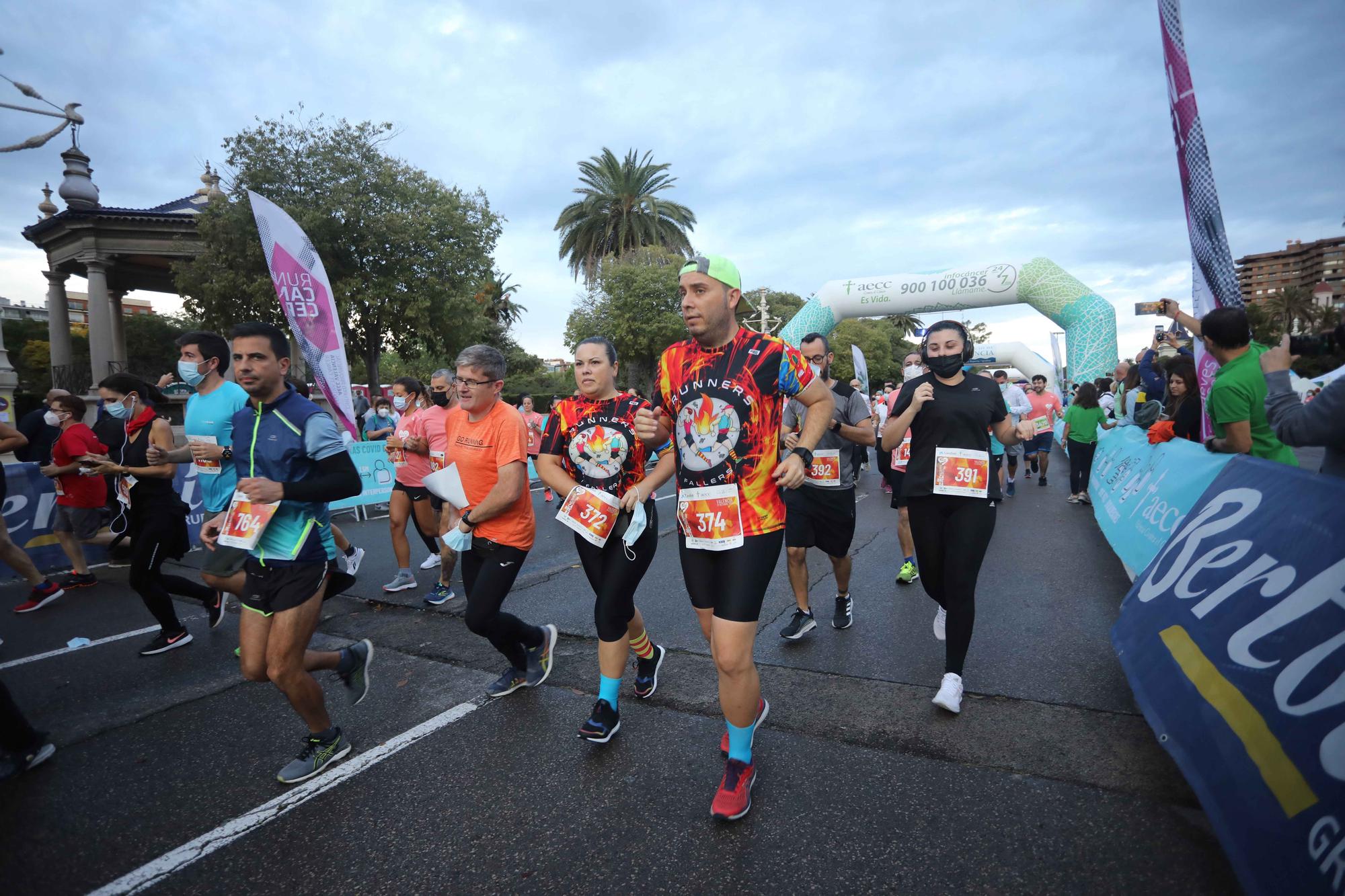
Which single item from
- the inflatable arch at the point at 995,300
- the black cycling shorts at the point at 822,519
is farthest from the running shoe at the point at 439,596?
the inflatable arch at the point at 995,300

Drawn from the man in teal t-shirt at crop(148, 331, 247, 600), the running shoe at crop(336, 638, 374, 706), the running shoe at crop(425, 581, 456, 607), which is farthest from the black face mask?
the running shoe at crop(425, 581, 456, 607)

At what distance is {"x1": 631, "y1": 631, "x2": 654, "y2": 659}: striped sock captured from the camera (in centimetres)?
365

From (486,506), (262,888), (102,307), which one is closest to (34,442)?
(486,506)

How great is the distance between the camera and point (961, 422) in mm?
3568

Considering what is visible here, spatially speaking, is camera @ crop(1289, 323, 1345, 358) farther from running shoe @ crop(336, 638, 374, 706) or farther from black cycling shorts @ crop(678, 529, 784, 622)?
running shoe @ crop(336, 638, 374, 706)

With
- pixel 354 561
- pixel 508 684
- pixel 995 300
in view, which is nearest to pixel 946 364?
pixel 508 684

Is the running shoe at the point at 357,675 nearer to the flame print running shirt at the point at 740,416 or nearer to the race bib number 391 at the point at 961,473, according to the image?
the flame print running shirt at the point at 740,416

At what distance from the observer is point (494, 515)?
11.7ft

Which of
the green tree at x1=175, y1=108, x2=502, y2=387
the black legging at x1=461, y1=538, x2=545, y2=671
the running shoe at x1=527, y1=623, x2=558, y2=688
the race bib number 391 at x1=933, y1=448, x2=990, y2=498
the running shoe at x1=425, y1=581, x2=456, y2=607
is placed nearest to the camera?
the race bib number 391 at x1=933, y1=448, x2=990, y2=498

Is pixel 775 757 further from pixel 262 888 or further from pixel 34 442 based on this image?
pixel 34 442

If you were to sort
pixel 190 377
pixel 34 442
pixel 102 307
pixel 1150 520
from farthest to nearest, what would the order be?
pixel 102 307, pixel 34 442, pixel 1150 520, pixel 190 377

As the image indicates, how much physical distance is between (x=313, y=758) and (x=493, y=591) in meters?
1.06

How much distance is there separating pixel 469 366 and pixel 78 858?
2.58 metres

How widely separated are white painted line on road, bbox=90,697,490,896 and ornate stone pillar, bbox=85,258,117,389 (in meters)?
26.6
